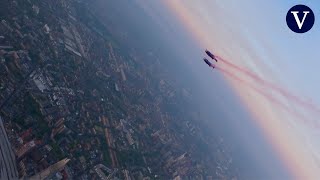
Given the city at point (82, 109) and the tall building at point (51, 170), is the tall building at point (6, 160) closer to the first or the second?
the city at point (82, 109)

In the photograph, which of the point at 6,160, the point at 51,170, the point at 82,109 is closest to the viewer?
the point at 6,160

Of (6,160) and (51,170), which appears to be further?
(51,170)

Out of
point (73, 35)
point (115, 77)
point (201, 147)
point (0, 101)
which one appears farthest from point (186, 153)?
point (0, 101)

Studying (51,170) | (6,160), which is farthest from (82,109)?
(6,160)

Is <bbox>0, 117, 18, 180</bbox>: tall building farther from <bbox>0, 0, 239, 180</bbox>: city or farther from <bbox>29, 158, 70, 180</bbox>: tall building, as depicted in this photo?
<bbox>29, 158, 70, 180</bbox>: tall building

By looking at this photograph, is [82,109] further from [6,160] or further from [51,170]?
[6,160]

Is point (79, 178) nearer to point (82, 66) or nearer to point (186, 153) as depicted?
point (82, 66)

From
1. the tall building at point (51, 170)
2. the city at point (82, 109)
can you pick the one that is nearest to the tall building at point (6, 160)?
the city at point (82, 109)
